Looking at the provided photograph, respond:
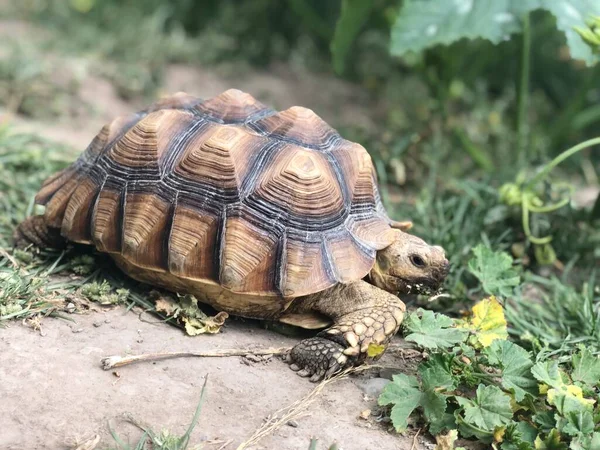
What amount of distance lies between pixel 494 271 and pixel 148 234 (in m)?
1.53

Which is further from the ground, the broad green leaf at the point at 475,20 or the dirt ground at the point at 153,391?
the broad green leaf at the point at 475,20

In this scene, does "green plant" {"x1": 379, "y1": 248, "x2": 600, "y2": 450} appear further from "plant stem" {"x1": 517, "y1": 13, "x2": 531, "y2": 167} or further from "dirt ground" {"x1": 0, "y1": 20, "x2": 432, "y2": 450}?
"plant stem" {"x1": 517, "y1": 13, "x2": 531, "y2": 167}

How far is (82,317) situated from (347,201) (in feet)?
3.83

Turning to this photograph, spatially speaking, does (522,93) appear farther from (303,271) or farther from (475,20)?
(303,271)

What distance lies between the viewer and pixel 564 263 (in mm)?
3537

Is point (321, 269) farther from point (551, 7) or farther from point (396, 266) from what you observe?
point (551, 7)

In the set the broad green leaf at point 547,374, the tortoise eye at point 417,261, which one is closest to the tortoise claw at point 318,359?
the tortoise eye at point 417,261

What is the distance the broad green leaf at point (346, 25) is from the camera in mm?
3969

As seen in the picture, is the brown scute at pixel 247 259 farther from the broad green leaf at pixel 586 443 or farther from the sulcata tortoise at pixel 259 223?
the broad green leaf at pixel 586 443

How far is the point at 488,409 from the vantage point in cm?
211

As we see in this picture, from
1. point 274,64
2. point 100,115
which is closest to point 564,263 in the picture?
point 100,115

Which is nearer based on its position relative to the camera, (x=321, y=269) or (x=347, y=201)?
(x=321, y=269)

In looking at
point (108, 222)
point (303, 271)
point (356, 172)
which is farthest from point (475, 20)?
point (108, 222)

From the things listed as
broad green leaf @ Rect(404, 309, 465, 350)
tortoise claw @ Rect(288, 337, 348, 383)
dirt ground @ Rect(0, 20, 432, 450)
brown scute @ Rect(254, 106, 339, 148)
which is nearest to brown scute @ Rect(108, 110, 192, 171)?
brown scute @ Rect(254, 106, 339, 148)
